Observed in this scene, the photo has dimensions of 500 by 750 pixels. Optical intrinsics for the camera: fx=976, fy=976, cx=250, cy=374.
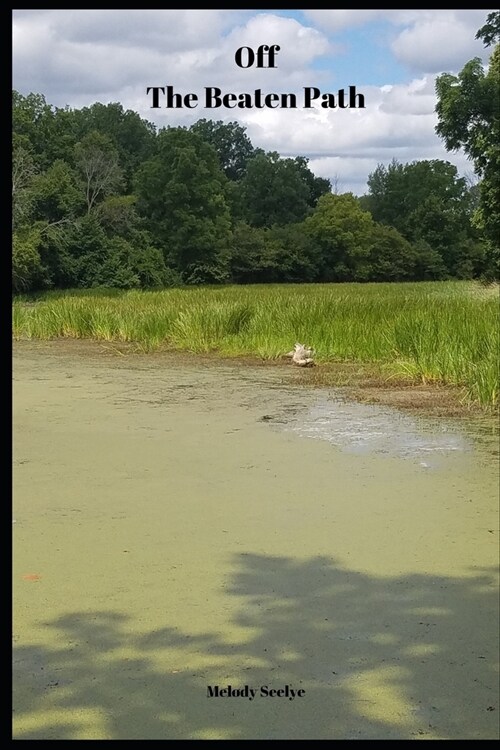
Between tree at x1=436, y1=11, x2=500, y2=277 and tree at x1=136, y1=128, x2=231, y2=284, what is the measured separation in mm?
12201

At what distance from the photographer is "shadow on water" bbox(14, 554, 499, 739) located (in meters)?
1.96

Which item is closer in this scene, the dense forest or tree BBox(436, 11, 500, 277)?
tree BBox(436, 11, 500, 277)

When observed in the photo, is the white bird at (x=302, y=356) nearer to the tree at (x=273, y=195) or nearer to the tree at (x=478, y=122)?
the tree at (x=478, y=122)

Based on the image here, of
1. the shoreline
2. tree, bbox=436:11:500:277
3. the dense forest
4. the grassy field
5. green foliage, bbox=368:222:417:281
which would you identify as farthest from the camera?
green foliage, bbox=368:222:417:281

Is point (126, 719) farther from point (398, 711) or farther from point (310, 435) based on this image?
point (310, 435)

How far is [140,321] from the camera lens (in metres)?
11.0

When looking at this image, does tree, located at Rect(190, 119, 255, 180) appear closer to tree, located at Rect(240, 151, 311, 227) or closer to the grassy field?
tree, located at Rect(240, 151, 311, 227)

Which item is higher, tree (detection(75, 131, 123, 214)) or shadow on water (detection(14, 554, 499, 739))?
tree (detection(75, 131, 123, 214))

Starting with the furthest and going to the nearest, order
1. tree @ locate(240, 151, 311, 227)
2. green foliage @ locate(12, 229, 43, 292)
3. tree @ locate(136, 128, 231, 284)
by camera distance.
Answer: tree @ locate(240, 151, 311, 227) < tree @ locate(136, 128, 231, 284) < green foliage @ locate(12, 229, 43, 292)

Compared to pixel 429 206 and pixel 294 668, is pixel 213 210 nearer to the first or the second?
pixel 429 206

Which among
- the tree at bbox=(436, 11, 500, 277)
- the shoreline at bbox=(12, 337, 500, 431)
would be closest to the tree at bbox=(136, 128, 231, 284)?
the tree at bbox=(436, 11, 500, 277)

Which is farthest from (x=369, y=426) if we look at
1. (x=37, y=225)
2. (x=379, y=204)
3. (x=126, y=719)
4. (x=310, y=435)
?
(x=379, y=204)

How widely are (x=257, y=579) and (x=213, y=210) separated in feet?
96.2
